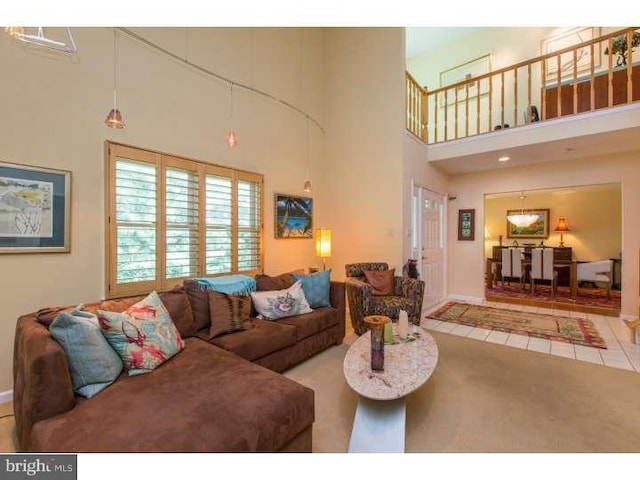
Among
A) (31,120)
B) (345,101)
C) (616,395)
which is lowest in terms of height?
(616,395)

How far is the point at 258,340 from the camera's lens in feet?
7.81

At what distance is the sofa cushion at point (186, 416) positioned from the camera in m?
1.17

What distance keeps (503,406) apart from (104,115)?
4008 millimetres

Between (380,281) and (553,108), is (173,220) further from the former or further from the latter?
(553,108)

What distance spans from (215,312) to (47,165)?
1.78 meters

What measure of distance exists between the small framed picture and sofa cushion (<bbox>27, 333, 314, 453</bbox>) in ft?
15.9

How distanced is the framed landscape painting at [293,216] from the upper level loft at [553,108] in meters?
1.94

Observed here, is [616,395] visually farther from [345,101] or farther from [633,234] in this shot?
[345,101]

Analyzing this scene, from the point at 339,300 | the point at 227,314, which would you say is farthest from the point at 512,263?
the point at 227,314

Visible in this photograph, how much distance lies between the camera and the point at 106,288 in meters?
2.68

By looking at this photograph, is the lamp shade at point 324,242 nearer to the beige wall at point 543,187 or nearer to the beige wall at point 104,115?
the beige wall at point 104,115

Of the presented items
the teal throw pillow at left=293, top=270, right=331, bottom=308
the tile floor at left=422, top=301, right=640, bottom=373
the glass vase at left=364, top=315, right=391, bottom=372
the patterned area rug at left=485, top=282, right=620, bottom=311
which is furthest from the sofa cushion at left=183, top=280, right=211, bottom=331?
the patterned area rug at left=485, top=282, right=620, bottom=311

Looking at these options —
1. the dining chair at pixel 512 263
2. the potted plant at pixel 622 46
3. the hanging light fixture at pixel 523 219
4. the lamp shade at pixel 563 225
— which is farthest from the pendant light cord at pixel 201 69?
the lamp shade at pixel 563 225
